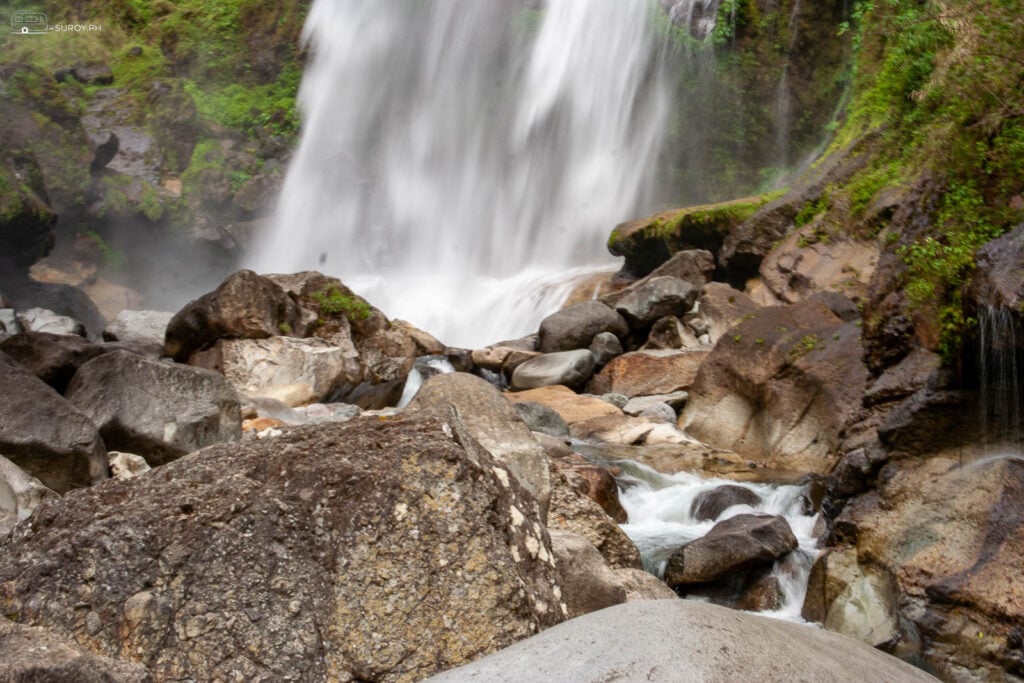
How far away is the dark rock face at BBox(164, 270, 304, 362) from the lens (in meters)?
12.7

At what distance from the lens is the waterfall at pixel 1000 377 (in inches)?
213

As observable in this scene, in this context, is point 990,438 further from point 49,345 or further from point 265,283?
point 265,283

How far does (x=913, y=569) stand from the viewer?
17.4 ft

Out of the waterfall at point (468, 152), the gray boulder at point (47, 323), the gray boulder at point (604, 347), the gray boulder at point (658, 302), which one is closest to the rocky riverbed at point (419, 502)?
the gray boulder at point (604, 347)

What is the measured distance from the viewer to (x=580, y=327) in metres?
16.2

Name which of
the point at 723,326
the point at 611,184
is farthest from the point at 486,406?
the point at 611,184

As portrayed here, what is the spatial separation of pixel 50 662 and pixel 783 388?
9.73m

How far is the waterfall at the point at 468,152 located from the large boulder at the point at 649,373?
5.72 meters

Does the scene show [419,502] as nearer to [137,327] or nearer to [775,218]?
[137,327]

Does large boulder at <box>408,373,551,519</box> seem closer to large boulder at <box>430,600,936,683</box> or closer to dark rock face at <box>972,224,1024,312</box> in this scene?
large boulder at <box>430,600,936,683</box>

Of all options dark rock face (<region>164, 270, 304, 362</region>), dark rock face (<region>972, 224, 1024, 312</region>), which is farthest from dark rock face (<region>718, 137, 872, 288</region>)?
dark rock face (<region>972, 224, 1024, 312</region>)

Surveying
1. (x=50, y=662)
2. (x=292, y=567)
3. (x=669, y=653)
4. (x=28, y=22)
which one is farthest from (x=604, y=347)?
(x=28, y=22)

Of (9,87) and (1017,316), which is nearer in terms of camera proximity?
(1017,316)

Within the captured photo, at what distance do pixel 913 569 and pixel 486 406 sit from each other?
9.31 ft
